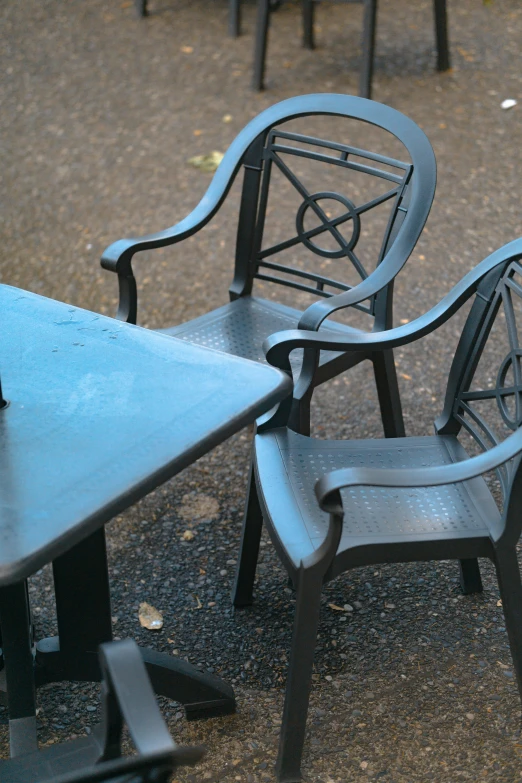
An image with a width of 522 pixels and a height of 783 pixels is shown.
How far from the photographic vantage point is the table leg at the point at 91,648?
192 centimetres

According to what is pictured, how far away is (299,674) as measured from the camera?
6.19 ft

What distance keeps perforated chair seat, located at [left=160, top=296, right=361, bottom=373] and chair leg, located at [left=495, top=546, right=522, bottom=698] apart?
831 millimetres

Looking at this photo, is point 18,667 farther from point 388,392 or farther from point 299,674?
point 388,392

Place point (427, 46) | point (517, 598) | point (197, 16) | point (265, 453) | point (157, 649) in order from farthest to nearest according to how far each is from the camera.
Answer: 1. point (197, 16)
2. point (427, 46)
3. point (157, 649)
4. point (265, 453)
5. point (517, 598)

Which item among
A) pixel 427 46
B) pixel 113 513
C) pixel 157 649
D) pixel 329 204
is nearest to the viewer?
pixel 113 513

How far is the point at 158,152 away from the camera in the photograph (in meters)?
→ 5.21

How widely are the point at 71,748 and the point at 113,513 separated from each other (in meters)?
0.44

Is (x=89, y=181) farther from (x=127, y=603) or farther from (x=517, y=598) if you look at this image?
(x=517, y=598)

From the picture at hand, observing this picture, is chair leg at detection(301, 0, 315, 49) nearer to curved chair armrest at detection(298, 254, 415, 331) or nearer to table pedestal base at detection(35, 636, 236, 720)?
curved chair armrest at detection(298, 254, 415, 331)

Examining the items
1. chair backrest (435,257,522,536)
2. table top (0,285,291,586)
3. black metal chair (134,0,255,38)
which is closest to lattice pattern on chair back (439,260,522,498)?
chair backrest (435,257,522,536)

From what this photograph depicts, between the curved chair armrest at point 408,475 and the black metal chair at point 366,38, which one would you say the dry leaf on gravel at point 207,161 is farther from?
the curved chair armrest at point 408,475

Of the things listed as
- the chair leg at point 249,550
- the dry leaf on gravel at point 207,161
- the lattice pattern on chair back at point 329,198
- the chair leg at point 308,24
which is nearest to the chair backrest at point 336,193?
the lattice pattern on chair back at point 329,198

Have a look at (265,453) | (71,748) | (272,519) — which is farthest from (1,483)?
(265,453)

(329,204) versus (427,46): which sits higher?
(427,46)
